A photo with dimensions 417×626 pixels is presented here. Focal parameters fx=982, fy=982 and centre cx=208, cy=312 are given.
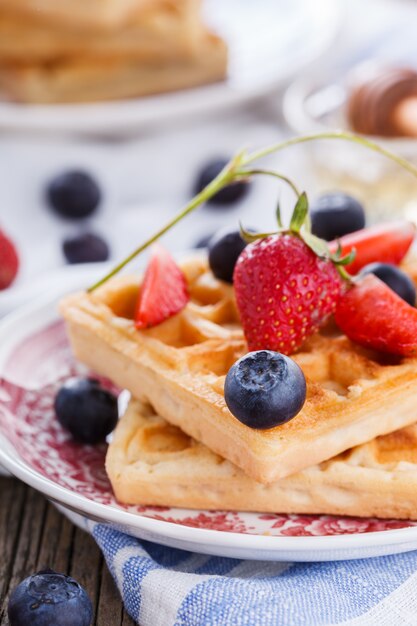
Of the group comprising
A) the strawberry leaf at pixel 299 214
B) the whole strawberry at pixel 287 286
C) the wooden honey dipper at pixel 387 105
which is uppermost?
the strawberry leaf at pixel 299 214

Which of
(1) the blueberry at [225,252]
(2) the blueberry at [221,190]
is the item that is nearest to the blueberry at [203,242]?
(2) the blueberry at [221,190]

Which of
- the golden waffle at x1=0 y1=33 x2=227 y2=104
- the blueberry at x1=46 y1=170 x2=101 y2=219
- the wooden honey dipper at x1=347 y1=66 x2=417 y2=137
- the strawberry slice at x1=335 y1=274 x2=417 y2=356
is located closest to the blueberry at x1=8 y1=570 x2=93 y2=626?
the strawberry slice at x1=335 y1=274 x2=417 y2=356

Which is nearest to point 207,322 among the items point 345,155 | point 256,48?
point 345,155

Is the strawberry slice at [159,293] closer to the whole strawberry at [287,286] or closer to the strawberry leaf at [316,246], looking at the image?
the whole strawberry at [287,286]

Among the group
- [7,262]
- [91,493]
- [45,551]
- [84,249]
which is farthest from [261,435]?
[84,249]

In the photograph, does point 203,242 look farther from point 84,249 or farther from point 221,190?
point 221,190
